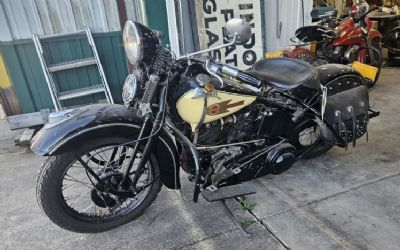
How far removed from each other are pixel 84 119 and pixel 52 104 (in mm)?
2323

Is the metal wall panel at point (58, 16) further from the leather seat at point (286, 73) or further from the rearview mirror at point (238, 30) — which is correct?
the rearview mirror at point (238, 30)

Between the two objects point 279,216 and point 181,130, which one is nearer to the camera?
point 181,130

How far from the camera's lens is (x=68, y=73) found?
380cm

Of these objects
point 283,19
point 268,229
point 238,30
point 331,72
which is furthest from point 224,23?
point 268,229

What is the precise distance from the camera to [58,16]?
11.8 ft

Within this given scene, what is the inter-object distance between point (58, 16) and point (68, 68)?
0.58m

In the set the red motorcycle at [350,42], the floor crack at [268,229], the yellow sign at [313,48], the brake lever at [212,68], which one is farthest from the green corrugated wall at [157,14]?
the floor crack at [268,229]

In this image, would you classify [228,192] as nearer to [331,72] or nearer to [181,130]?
[181,130]

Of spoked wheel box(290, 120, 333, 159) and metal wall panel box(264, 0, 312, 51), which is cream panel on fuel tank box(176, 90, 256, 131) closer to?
spoked wheel box(290, 120, 333, 159)

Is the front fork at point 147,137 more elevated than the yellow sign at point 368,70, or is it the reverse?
the front fork at point 147,137

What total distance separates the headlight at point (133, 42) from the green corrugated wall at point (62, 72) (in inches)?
86.4

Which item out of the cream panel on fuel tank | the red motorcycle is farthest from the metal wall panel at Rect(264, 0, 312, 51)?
the cream panel on fuel tank

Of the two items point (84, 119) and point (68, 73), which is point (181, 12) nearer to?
point (68, 73)

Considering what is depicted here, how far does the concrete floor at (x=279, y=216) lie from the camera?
201 cm
